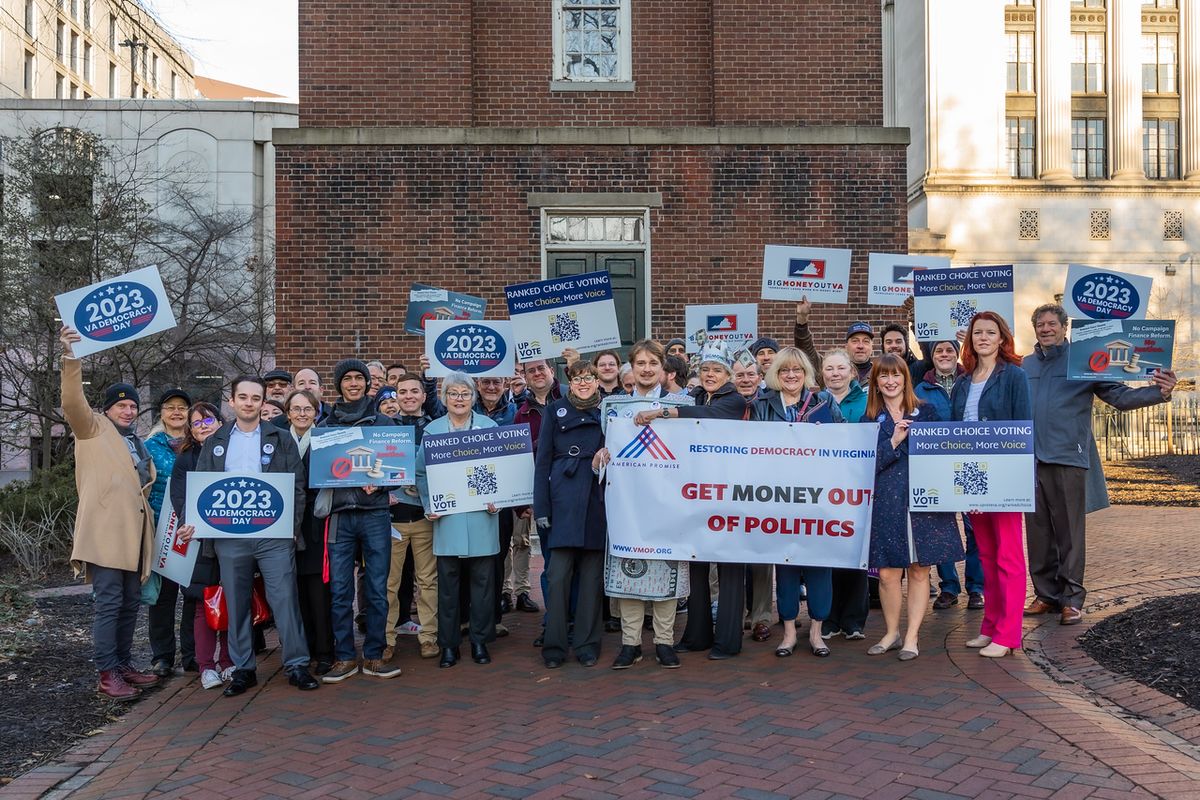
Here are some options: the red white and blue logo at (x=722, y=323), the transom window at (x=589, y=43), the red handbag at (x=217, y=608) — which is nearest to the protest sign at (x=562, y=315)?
the red white and blue logo at (x=722, y=323)

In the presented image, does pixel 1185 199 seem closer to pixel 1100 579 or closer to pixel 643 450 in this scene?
pixel 1100 579

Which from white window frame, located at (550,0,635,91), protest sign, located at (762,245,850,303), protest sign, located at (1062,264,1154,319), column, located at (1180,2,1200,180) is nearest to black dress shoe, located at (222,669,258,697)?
protest sign, located at (1062,264,1154,319)

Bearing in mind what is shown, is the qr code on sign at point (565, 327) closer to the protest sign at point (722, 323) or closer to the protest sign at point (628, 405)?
the protest sign at point (628, 405)

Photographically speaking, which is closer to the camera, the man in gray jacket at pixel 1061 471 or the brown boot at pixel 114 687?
the brown boot at pixel 114 687

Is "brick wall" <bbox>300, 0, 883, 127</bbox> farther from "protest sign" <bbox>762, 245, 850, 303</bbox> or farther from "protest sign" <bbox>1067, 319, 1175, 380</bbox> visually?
"protest sign" <bbox>1067, 319, 1175, 380</bbox>

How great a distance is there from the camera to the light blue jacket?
7512mm

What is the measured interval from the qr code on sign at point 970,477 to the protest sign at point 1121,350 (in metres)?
1.30

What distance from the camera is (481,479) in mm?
7621

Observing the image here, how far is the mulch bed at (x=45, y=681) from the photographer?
609 centimetres

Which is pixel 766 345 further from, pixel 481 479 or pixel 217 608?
pixel 217 608

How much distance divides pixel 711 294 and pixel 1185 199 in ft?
136

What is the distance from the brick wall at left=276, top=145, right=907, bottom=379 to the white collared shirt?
26.4ft

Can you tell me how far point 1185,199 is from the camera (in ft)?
158

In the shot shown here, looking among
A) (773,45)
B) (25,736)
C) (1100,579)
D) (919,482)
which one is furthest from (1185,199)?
(25,736)
